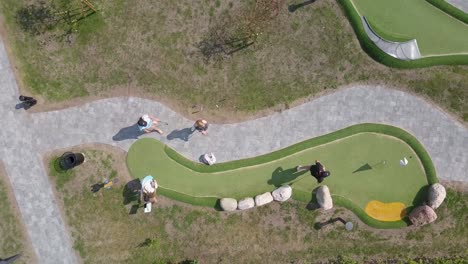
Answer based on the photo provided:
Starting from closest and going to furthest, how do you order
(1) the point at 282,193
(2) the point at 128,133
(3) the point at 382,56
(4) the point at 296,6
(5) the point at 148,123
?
1. (5) the point at 148,123
2. (1) the point at 282,193
3. (3) the point at 382,56
4. (4) the point at 296,6
5. (2) the point at 128,133

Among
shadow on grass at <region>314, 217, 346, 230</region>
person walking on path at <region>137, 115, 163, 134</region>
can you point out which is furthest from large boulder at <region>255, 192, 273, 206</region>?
person walking on path at <region>137, 115, 163, 134</region>

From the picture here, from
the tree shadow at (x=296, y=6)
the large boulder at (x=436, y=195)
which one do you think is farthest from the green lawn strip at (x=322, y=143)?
the tree shadow at (x=296, y=6)

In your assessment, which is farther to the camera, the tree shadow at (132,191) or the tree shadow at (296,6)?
the tree shadow at (132,191)

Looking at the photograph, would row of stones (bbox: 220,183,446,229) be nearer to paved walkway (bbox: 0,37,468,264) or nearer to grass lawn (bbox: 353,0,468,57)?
paved walkway (bbox: 0,37,468,264)

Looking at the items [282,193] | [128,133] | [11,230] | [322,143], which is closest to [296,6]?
[322,143]

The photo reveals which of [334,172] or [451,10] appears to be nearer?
[451,10]

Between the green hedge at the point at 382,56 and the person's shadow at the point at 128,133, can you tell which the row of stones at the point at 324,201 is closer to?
the person's shadow at the point at 128,133

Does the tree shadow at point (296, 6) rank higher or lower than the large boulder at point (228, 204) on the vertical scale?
higher

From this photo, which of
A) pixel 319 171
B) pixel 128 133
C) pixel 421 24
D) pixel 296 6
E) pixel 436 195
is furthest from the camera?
pixel 128 133

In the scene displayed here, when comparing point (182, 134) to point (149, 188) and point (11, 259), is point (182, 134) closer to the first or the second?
point (149, 188)
